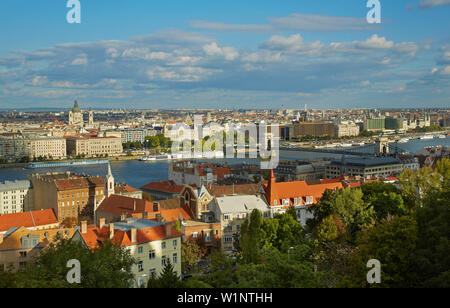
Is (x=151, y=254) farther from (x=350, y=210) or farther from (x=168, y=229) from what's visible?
(x=350, y=210)

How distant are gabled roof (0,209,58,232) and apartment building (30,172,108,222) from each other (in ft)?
9.14

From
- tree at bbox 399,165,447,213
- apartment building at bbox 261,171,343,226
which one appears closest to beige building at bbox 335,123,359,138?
apartment building at bbox 261,171,343,226

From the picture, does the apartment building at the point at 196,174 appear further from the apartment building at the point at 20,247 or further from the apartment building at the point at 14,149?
the apartment building at the point at 14,149

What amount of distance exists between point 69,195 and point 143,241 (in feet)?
34.9

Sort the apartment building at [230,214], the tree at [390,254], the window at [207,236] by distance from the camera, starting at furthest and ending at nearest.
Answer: the apartment building at [230,214] → the window at [207,236] → the tree at [390,254]

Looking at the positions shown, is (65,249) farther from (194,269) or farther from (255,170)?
(255,170)

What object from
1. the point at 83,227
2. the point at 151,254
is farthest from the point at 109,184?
the point at 151,254

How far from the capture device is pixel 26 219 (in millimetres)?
15219

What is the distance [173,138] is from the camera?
64.6 m

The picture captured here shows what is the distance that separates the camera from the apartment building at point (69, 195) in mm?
19472

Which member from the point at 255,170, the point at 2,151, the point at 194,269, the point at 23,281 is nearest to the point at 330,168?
the point at 255,170

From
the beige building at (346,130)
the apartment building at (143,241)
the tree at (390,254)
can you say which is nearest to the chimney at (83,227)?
the apartment building at (143,241)

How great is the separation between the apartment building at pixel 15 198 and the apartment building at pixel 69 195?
51 centimetres
